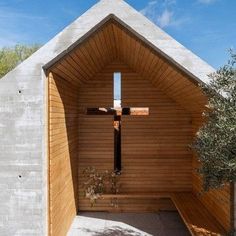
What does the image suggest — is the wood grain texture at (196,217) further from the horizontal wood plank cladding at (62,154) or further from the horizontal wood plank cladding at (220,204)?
the horizontal wood plank cladding at (62,154)

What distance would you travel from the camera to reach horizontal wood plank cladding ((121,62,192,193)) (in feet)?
33.6

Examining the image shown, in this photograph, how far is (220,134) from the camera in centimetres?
495

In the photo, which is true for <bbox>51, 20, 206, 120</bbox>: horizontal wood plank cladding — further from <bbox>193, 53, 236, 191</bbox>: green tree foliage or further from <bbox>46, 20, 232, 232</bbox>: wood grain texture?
<bbox>193, 53, 236, 191</bbox>: green tree foliage

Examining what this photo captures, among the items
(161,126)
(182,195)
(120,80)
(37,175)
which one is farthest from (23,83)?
(182,195)

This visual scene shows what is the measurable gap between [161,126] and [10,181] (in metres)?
5.43

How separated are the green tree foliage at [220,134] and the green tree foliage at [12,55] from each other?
24.7 m

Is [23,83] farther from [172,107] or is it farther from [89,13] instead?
[172,107]

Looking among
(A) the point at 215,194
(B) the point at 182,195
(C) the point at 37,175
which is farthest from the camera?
(B) the point at 182,195

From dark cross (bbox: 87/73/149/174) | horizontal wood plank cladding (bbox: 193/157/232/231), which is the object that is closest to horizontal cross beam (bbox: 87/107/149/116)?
dark cross (bbox: 87/73/149/174)

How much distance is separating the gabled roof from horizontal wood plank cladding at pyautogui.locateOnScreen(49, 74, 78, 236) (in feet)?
1.76

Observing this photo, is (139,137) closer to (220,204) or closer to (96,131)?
(96,131)

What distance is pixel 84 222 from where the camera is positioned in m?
9.08

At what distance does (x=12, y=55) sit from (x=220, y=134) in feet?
94.6

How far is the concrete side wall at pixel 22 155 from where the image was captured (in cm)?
607
